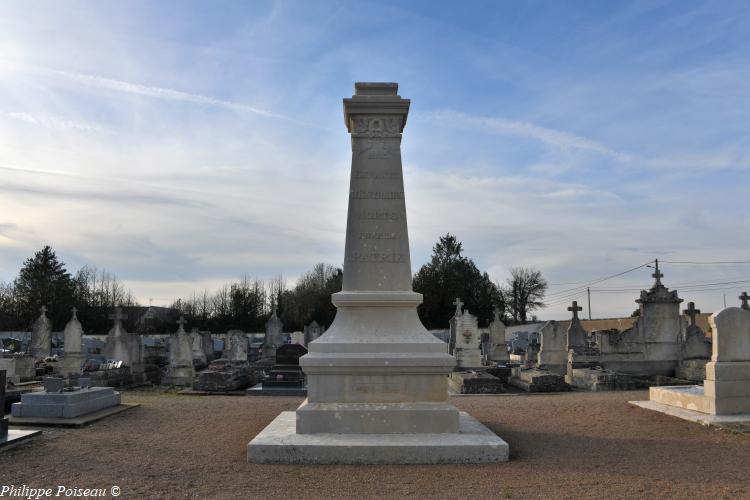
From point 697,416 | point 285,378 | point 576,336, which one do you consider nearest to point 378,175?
point 697,416

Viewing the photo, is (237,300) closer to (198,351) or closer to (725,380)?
(198,351)

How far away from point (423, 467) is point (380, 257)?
294 cm

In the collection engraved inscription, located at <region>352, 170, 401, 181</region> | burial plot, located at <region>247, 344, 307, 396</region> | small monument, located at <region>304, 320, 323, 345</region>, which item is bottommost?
burial plot, located at <region>247, 344, 307, 396</region>

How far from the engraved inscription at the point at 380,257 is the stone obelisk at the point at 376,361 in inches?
0.6

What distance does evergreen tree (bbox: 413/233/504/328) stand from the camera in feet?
161

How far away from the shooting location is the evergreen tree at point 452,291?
49.2 m

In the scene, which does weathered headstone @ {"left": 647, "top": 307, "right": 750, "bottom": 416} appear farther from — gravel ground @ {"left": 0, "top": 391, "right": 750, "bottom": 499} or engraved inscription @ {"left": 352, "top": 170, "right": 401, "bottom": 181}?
engraved inscription @ {"left": 352, "top": 170, "right": 401, "bottom": 181}

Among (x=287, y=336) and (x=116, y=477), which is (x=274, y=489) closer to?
(x=116, y=477)

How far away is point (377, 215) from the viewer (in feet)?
27.1

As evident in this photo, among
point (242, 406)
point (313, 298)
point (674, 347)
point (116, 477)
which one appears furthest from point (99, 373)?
point (313, 298)

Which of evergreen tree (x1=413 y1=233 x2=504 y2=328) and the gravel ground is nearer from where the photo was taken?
the gravel ground

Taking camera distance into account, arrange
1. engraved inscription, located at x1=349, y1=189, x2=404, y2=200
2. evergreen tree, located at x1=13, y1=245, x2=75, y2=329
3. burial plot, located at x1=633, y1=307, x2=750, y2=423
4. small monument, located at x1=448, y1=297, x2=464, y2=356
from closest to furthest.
Result: engraved inscription, located at x1=349, y1=189, x2=404, y2=200 < burial plot, located at x1=633, y1=307, x2=750, y2=423 < small monument, located at x1=448, y1=297, x2=464, y2=356 < evergreen tree, located at x1=13, y1=245, x2=75, y2=329

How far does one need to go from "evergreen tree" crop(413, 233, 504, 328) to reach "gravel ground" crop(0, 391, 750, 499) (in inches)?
1549

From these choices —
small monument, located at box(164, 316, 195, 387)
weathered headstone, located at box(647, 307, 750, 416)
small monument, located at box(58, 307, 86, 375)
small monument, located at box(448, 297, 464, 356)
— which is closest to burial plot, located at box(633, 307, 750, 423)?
weathered headstone, located at box(647, 307, 750, 416)
